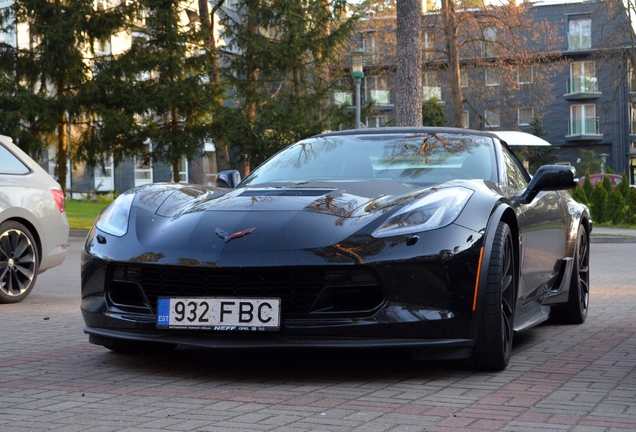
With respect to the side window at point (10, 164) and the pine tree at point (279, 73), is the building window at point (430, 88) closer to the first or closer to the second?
the pine tree at point (279, 73)

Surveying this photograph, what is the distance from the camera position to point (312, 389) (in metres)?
4.62

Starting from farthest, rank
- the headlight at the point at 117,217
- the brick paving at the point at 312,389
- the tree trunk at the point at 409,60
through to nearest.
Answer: the tree trunk at the point at 409,60
the headlight at the point at 117,217
the brick paving at the point at 312,389

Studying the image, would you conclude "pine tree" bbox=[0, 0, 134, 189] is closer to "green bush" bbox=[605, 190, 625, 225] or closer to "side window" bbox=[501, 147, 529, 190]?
"green bush" bbox=[605, 190, 625, 225]

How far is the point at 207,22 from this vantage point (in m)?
30.9

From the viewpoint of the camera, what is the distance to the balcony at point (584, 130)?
68125mm

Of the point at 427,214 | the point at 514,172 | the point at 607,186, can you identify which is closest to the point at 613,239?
the point at 607,186

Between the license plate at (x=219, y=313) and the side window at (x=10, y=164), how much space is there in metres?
4.82

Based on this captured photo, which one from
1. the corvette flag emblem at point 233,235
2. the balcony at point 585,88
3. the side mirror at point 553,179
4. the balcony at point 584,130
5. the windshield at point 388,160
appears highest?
the balcony at point 585,88

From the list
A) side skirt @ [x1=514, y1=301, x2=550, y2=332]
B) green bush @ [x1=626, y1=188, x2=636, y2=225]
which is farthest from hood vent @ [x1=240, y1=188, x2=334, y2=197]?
green bush @ [x1=626, y1=188, x2=636, y2=225]

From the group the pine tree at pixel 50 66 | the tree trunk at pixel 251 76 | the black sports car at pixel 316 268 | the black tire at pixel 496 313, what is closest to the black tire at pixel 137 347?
the black sports car at pixel 316 268

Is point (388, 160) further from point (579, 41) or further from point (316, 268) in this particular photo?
point (579, 41)

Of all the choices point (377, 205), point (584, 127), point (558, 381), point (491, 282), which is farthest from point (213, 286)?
point (584, 127)

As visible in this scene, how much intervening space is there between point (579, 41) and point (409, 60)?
169 feet

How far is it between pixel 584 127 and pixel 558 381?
66160 mm
